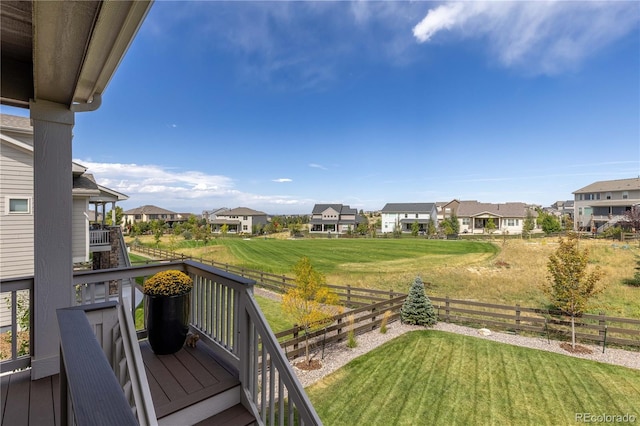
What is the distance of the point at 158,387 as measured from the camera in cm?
223

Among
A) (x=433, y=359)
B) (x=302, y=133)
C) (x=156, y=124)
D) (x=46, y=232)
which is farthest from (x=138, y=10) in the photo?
(x=302, y=133)

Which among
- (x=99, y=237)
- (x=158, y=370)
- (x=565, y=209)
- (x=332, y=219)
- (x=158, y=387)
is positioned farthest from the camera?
(x=565, y=209)

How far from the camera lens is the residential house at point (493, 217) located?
39.7 m

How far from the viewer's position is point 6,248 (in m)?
7.15

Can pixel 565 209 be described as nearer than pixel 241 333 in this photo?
No

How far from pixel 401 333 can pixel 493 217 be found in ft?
129

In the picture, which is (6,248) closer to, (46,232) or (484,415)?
(46,232)

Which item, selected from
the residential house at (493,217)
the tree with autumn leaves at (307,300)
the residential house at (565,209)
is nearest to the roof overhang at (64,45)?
the tree with autumn leaves at (307,300)

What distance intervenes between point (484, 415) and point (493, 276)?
→ 36.0 ft

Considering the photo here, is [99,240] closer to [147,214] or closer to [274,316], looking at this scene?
[274,316]

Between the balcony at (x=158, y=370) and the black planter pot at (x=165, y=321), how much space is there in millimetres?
112

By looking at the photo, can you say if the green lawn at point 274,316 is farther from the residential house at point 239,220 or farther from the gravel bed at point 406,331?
the residential house at point 239,220

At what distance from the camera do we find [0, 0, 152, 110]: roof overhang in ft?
4.78

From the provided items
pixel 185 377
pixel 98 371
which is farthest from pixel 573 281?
pixel 98 371
